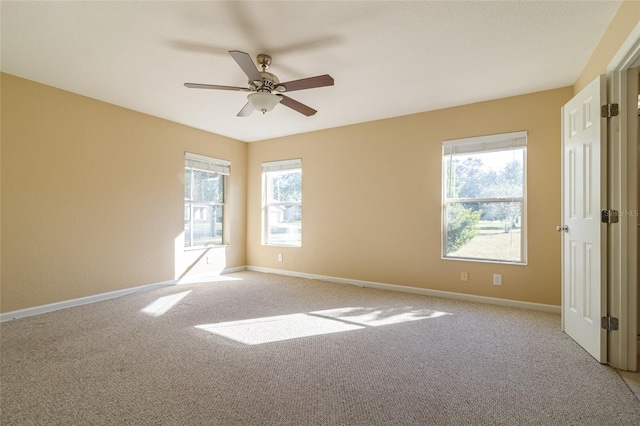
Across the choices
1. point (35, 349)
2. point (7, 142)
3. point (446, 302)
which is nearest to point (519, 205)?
point (446, 302)

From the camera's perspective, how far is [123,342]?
2465mm

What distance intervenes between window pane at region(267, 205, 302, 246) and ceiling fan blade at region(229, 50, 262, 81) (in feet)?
9.95

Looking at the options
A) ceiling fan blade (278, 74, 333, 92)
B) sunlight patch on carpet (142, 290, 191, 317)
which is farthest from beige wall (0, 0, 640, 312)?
ceiling fan blade (278, 74, 333, 92)

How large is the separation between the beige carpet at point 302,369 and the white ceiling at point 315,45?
8.36ft

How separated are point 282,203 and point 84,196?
290 centimetres

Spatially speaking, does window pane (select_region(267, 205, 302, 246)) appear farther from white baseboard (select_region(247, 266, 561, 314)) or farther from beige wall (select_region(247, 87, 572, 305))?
white baseboard (select_region(247, 266, 561, 314))

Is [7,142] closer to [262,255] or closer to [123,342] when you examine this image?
[123,342]

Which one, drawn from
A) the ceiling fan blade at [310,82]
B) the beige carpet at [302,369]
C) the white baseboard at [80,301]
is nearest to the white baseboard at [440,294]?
the beige carpet at [302,369]

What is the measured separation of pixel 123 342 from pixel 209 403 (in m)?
1.30

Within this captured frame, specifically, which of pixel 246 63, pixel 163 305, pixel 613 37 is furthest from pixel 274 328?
pixel 613 37

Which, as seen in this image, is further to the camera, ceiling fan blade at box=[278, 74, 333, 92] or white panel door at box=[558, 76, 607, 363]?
ceiling fan blade at box=[278, 74, 333, 92]

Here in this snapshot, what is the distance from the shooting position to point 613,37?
2156mm

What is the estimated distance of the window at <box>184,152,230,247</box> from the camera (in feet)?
15.9

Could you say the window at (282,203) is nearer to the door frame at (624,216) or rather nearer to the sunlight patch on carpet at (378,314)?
the sunlight patch on carpet at (378,314)
